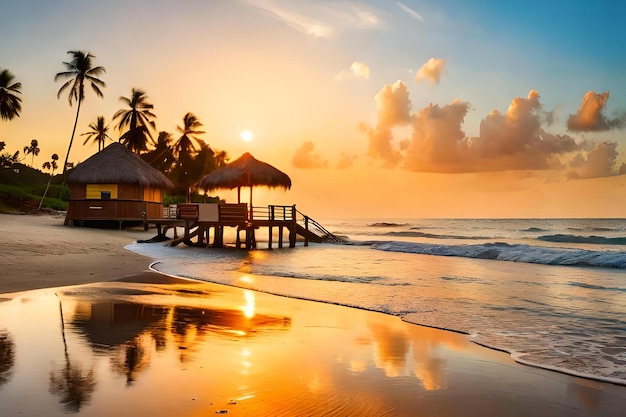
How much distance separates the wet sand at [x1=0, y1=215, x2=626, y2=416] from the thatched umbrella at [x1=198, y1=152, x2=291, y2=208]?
82.3 feet

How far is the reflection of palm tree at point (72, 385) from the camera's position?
4.59 meters

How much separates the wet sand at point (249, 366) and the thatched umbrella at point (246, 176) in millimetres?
25075

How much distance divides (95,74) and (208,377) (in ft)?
160

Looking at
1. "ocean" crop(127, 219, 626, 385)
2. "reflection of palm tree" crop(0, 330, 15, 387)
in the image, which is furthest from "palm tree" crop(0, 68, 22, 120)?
"reflection of palm tree" crop(0, 330, 15, 387)

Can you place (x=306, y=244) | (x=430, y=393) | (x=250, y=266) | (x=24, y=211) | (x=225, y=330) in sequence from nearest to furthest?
(x=430, y=393) < (x=225, y=330) < (x=250, y=266) < (x=306, y=244) < (x=24, y=211)

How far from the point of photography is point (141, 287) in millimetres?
13023

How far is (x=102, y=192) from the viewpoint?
36.2m

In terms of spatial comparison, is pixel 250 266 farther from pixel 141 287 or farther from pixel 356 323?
pixel 356 323

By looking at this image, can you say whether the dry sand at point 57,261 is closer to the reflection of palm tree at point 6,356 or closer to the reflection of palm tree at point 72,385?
the reflection of palm tree at point 6,356

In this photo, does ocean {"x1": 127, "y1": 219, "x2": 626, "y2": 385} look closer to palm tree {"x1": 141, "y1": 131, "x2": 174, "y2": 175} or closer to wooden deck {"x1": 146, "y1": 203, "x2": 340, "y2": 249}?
wooden deck {"x1": 146, "y1": 203, "x2": 340, "y2": 249}

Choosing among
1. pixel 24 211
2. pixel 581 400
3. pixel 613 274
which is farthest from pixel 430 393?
pixel 24 211

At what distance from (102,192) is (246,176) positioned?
10.1 meters

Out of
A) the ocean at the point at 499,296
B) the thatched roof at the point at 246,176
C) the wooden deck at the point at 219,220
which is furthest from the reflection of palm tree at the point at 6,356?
the thatched roof at the point at 246,176

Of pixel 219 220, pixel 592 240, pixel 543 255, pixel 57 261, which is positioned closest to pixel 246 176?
pixel 219 220
